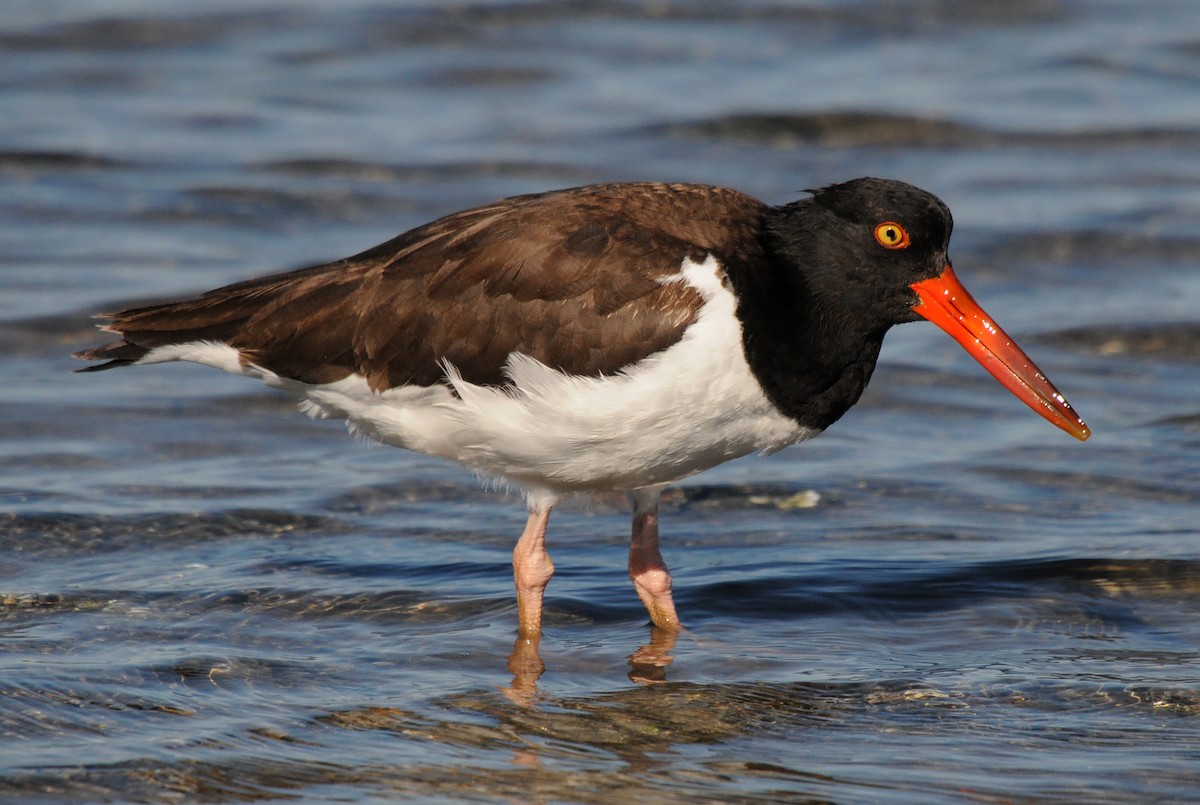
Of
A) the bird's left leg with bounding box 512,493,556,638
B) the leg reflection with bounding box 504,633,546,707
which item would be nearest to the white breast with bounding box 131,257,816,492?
the bird's left leg with bounding box 512,493,556,638

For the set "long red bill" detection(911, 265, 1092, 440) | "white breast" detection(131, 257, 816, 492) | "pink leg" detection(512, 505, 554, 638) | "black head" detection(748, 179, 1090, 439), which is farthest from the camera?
"pink leg" detection(512, 505, 554, 638)

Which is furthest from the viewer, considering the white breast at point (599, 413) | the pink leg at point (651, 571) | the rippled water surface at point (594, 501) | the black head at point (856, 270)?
the pink leg at point (651, 571)

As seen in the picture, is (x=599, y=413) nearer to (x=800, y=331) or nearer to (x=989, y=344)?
(x=800, y=331)

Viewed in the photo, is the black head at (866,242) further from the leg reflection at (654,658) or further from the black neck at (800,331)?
the leg reflection at (654,658)

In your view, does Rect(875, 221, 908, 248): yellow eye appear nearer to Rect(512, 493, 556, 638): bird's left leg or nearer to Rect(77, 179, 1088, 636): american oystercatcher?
Rect(77, 179, 1088, 636): american oystercatcher

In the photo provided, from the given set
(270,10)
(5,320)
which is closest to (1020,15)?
(270,10)

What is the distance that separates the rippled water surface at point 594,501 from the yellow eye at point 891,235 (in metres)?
1.58

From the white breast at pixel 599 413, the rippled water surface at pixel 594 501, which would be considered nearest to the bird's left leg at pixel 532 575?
the rippled water surface at pixel 594 501

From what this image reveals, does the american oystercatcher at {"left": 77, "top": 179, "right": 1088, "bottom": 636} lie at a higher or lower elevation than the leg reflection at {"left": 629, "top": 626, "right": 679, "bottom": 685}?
higher

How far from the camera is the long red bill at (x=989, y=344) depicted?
6348 millimetres

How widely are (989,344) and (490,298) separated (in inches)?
77.5

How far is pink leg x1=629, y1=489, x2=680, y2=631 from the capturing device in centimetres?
677

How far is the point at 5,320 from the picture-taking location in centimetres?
1008

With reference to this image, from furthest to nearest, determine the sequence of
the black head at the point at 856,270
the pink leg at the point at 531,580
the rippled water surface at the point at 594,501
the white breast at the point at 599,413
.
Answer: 1. the pink leg at the point at 531,580
2. the black head at the point at 856,270
3. the white breast at the point at 599,413
4. the rippled water surface at the point at 594,501
